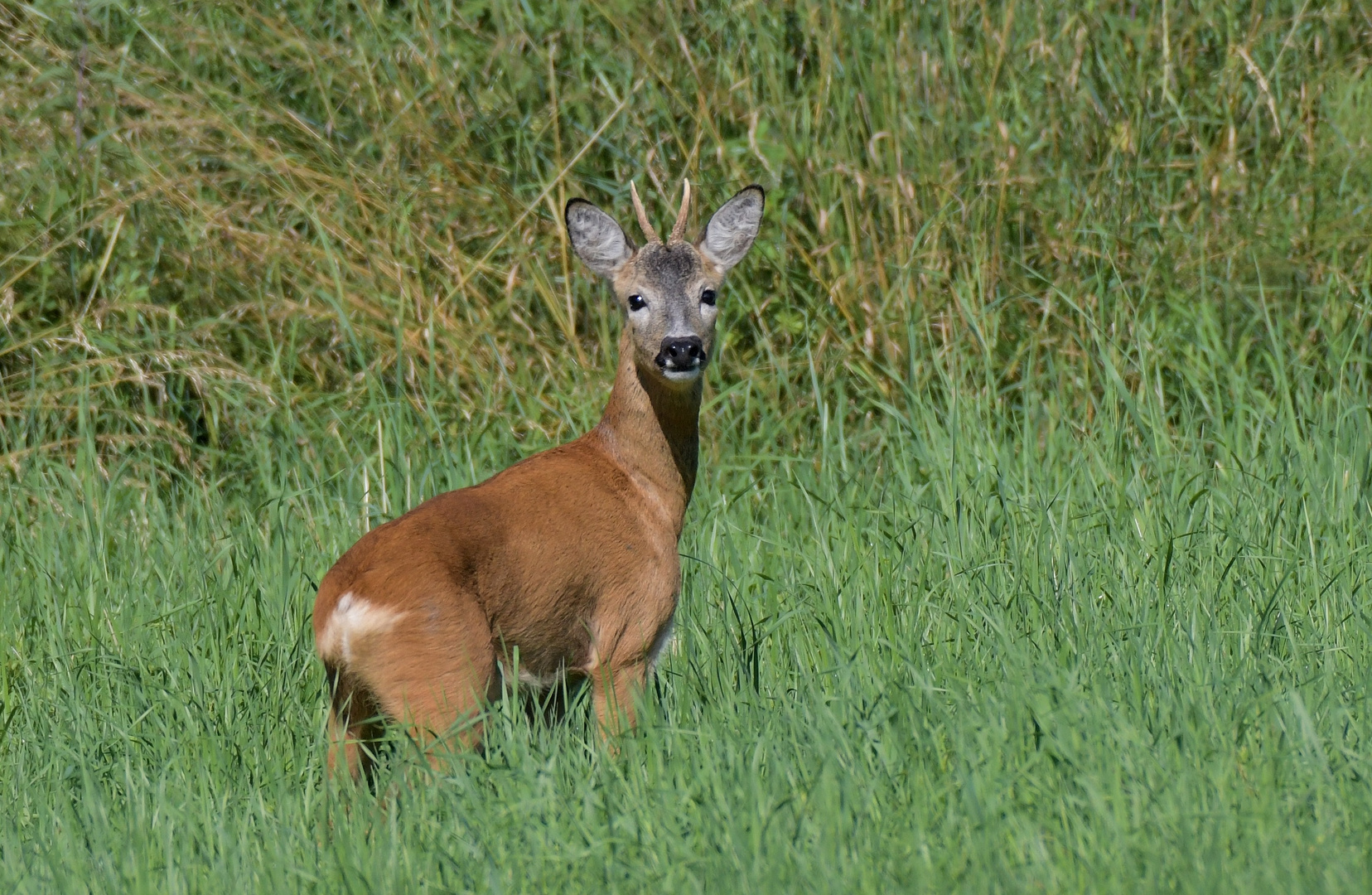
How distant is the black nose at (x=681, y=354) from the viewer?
3963 mm

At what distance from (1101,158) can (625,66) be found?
6.07ft

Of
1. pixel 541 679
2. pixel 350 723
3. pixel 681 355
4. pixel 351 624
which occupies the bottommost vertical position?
pixel 541 679

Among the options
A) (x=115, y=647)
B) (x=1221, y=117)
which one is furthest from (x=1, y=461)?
(x=1221, y=117)

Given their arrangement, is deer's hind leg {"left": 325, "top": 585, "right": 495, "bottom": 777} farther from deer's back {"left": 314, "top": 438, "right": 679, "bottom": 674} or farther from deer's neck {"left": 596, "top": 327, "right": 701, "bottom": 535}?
deer's neck {"left": 596, "top": 327, "right": 701, "bottom": 535}

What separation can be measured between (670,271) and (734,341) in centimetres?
189

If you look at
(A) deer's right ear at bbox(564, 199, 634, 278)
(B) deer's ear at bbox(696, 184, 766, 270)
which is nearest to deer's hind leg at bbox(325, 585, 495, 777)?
(A) deer's right ear at bbox(564, 199, 634, 278)

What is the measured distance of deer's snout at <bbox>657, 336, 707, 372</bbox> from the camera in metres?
3.96

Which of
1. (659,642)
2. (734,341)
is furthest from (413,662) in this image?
(734,341)

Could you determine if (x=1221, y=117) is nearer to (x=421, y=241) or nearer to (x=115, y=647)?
(x=421, y=241)

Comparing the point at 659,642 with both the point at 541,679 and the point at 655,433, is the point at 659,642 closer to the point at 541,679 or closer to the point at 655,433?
the point at 541,679

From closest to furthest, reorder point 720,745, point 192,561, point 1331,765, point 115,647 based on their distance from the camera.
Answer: point 1331,765
point 720,745
point 115,647
point 192,561

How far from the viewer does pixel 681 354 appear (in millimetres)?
3961

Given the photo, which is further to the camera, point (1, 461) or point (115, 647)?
point (1, 461)

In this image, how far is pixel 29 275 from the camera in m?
5.93
